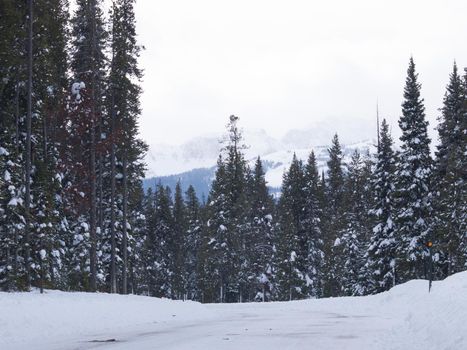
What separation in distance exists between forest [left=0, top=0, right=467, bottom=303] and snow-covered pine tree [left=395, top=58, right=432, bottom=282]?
0.10m

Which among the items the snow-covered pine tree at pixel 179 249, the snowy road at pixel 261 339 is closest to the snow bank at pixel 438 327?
the snowy road at pixel 261 339

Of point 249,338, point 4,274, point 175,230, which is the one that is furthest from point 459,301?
point 175,230

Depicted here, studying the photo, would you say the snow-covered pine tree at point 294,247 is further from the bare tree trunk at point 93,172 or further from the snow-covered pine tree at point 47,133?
the bare tree trunk at point 93,172

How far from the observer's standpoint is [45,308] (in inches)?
631

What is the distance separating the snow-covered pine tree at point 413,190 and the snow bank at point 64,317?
62.6 ft

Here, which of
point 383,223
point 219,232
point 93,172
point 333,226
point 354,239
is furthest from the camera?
point 333,226

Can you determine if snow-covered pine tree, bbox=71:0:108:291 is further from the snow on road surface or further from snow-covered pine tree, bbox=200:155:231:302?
snow-covered pine tree, bbox=200:155:231:302

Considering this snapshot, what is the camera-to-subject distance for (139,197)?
4156cm

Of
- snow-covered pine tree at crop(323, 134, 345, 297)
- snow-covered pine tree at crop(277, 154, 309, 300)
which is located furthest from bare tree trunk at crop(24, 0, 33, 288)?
snow-covered pine tree at crop(277, 154, 309, 300)

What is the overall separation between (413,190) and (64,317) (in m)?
26.7

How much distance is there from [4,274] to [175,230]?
4854cm

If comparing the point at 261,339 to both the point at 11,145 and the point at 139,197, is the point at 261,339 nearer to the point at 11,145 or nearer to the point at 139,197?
the point at 11,145

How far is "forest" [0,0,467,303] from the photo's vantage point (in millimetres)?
23781

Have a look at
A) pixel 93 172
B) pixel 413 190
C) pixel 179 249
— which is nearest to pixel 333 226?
pixel 413 190
